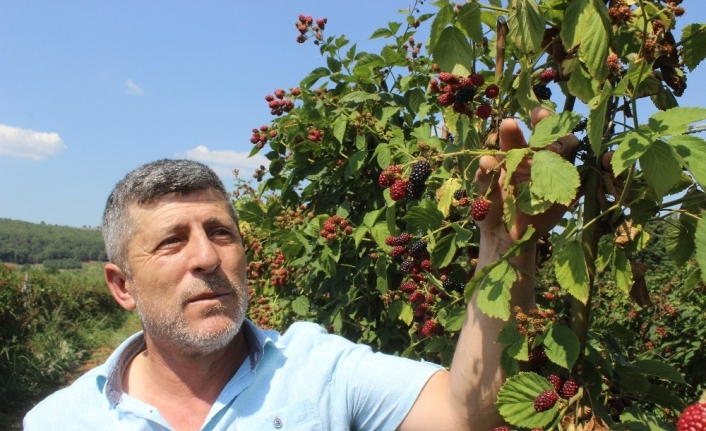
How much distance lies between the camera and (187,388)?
1869mm

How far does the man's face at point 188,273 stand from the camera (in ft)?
5.73

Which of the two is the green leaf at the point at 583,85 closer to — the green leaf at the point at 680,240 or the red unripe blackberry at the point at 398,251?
the green leaf at the point at 680,240

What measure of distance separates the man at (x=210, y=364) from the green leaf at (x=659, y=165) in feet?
2.08

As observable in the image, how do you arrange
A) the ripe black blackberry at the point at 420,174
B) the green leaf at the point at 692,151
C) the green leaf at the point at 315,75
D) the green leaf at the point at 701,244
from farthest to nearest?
the green leaf at the point at 315,75
the ripe black blackberry at the point at 420,174
the green leaf at the point at 692,151
the green leaf at the point at 701,244

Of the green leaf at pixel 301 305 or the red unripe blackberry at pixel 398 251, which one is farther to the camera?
the green leaf at pixel 301 305

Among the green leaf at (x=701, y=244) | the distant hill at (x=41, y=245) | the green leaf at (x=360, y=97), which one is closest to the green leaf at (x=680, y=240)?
the green leaf at (x=701, y=244)

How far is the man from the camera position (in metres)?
1.73

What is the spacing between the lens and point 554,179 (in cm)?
107

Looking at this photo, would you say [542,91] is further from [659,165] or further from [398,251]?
[398,251]

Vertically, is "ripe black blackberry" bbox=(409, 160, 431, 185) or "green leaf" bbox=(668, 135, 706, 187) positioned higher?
"ripe black blackberry" bbox=(409, 160, 431, 185)

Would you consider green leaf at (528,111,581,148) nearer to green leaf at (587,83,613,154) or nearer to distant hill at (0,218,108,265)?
green leaf at (587,83,613,154)

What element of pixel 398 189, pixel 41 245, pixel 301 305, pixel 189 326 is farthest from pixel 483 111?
pixel 41 245

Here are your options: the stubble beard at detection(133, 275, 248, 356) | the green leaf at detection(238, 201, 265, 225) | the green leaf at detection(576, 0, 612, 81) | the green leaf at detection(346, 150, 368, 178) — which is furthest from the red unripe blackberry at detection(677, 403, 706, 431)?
the green leaf at detection(238, 201, 265, 225)

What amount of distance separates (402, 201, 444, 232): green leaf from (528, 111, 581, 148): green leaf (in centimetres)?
64
